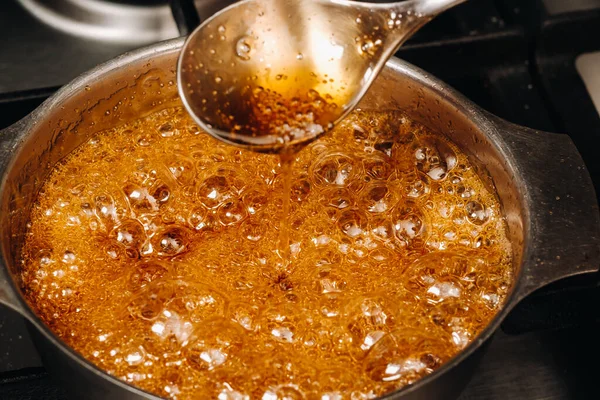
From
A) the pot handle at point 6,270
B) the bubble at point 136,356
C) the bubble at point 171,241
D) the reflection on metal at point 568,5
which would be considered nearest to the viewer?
the pot handle at point 6,270

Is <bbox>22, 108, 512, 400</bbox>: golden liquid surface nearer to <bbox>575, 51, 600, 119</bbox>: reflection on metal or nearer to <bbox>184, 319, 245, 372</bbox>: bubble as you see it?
<bbox>184, 319, 245, 372</bbox>: bubble

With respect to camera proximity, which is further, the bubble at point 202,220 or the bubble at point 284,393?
the bubble at point 202,220

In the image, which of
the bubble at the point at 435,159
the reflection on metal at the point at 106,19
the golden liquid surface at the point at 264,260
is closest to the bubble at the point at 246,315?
the golden liquid surface at the point at 264,260

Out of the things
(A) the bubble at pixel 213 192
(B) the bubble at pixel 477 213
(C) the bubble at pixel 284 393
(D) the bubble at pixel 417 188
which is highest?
(A) the bubble at pixel 213 192

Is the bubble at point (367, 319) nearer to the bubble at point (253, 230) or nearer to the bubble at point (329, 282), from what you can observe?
the bubble at point (329, 282)

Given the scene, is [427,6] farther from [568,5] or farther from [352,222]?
[568,5]

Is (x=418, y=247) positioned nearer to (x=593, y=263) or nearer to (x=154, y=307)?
(x=593, y=263)

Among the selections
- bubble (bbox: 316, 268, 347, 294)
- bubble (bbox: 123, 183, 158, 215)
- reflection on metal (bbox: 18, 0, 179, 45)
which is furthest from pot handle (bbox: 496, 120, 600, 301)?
reflection on metal (bbox: 18, 0, 179, 45)
